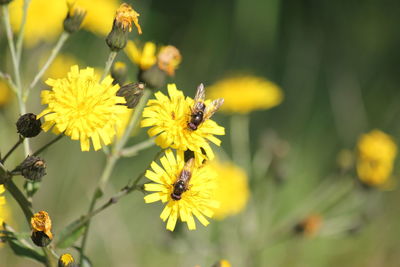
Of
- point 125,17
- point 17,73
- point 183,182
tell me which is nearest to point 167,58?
point 125,17

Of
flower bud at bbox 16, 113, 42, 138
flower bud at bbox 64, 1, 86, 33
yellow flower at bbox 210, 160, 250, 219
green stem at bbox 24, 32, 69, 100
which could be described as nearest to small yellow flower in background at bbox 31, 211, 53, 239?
flower bud at bbox 16, 113, 42, 138

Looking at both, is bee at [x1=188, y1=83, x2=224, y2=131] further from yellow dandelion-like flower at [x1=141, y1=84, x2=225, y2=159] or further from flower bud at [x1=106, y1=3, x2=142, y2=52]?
flower bud at [x1=106, y1=3, x2=142, y2=52]

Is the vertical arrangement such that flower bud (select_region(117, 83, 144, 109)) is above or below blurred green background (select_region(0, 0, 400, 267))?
above

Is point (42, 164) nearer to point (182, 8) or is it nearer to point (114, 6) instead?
point (114, 6)

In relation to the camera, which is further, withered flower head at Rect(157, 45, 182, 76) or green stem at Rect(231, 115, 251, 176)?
green stem at Rect(231, 115, 251, 176)

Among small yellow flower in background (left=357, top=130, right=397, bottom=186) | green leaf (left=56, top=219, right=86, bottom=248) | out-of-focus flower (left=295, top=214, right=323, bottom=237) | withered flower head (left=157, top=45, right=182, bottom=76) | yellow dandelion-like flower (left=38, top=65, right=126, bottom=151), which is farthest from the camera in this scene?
small yellow flower in background (left=357, top=130, right=397, bottom=186)

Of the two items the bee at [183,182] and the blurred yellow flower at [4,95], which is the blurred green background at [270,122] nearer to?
the blurred yellow flower at [4,95]

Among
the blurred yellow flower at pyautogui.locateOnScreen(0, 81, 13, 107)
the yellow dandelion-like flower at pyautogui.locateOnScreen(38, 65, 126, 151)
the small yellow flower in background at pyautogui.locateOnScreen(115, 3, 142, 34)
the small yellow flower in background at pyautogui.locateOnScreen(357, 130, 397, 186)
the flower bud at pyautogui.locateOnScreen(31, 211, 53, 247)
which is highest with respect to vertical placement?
the small yellow flower in background at pyautogui.locateOnScreen(115, 3, 142, 34)

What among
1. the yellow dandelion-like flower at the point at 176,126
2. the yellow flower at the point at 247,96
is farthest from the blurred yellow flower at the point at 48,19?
the yellow dandelion-like flower at the point at 176,126

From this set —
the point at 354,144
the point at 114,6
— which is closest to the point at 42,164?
the point at 114,6
